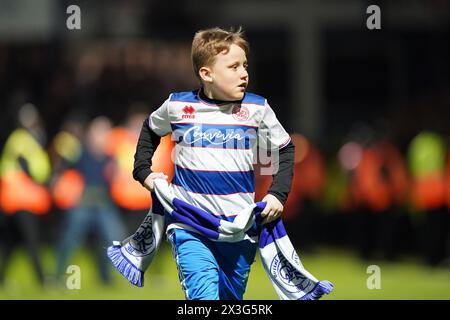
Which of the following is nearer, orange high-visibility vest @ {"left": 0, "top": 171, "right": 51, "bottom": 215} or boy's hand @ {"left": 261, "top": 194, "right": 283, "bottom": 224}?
boy's hand @ {"left": 261, "top": 194, "right": 283, "bottom": 224}

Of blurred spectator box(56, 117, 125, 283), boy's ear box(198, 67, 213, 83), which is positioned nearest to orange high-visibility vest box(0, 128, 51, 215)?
blurred spectator box(56, 117, 125, 283)

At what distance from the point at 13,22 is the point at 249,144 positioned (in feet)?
38.6

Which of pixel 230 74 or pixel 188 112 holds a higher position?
pixel 230 74

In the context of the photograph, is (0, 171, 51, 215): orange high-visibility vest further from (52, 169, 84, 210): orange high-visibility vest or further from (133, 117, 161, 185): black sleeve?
(133, 117, 161, 185): black sleeve

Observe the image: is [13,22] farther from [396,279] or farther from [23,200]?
[396,279]

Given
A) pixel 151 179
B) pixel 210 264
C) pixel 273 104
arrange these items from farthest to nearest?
pixel 273 104 < pixel 151 179 < pixel 210 264

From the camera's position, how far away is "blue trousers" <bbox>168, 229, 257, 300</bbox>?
25.3 ft

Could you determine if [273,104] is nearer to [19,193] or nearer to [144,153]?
[19,193]

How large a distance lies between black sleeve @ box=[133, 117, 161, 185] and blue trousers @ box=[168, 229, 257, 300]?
1.39ft

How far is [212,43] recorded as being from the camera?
7.91m

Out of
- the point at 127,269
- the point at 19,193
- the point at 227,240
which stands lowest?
the point at 19,193

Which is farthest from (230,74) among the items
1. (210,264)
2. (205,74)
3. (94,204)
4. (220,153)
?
(94,204)

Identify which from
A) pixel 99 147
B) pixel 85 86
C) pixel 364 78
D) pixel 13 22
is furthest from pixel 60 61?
pixel 364 78

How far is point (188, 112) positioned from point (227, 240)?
834 mm
